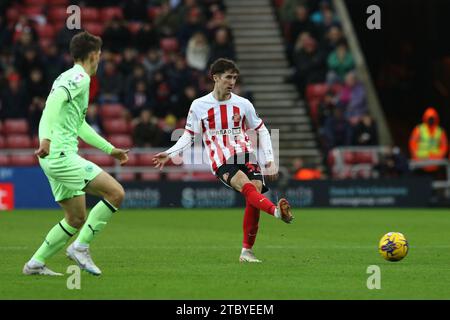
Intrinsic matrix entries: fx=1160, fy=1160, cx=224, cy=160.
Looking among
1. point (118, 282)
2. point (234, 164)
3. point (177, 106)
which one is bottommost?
point (118, 282)

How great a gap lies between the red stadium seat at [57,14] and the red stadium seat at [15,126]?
3513 mm

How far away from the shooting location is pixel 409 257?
520 inches

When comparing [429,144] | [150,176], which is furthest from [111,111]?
[429,144]

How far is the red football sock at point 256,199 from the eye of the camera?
480 inches

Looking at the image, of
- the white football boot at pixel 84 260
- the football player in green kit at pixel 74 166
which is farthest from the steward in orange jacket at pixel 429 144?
the white football boot at pixel 84 260

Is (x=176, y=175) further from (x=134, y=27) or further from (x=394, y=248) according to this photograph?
(x=394, y=248)

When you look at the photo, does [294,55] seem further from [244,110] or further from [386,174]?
[244,110]

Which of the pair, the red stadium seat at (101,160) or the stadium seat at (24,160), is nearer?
the stadium seat at (24,160)

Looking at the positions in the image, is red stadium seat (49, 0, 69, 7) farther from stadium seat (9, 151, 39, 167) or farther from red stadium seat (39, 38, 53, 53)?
stadium seat (9, 151, 39, 167)

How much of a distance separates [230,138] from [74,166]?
8.17 ft

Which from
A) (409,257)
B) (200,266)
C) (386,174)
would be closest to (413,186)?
(386,174)

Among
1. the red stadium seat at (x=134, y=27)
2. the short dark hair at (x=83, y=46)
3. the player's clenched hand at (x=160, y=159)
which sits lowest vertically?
the player's clenched hand at (x=160, y=159)

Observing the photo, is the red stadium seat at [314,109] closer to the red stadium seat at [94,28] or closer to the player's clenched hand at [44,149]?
the red stadium seat at [94,28]

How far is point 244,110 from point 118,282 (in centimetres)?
308
